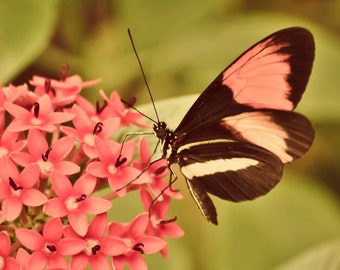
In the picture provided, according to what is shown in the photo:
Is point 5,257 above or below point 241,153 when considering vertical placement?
below

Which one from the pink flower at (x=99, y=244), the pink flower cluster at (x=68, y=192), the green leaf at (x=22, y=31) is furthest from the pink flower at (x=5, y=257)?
the green leaf at (x=22, y=31)

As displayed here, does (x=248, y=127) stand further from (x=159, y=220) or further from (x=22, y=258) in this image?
(x=22, y=258)

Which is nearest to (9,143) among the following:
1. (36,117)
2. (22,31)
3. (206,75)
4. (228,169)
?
(36,117)

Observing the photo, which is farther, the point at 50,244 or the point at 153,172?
the point at 153,172

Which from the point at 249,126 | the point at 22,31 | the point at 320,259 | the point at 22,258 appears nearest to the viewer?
the point at 22,258

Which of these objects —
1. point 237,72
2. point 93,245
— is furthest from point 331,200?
point 93,245

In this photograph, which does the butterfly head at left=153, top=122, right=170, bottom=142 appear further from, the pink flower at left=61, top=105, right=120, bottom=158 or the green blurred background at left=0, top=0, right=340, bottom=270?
the green blurred background at left=0, top=0, right=340, bottom=270

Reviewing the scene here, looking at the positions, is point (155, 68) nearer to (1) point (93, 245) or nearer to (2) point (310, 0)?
(2) point (310, 0)
